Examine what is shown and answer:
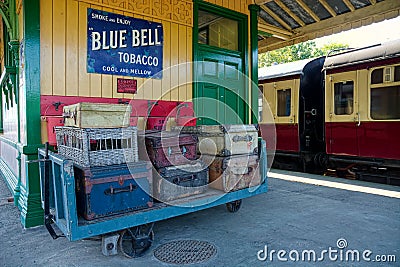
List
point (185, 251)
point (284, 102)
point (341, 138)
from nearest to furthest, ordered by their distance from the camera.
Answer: point (185, 251), point (341, 138), point (284, 102)

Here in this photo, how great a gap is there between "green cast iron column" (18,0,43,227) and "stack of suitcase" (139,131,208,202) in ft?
4.48

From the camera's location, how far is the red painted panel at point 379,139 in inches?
233

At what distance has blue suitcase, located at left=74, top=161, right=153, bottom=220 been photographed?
2.55 metres

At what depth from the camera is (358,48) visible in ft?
22.6

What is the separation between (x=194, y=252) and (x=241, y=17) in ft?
13.8

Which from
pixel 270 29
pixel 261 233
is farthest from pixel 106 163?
pixel 270 29

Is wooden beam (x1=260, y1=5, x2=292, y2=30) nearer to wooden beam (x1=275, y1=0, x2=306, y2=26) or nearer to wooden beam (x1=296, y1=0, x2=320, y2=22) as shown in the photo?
wooden beam (x1=275, y1=0, x2=306, y2=26)

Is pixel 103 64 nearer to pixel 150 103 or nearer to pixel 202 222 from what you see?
pixel 150 103

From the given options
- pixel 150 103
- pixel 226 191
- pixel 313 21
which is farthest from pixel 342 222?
pixel 313 21

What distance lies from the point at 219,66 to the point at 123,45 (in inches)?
70.1

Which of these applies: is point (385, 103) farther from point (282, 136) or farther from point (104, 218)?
point (104, 218)

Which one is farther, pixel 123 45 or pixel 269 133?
pixel 269 133

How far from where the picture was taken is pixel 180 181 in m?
3.15

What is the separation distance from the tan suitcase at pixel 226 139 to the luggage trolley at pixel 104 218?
1.88 ft
